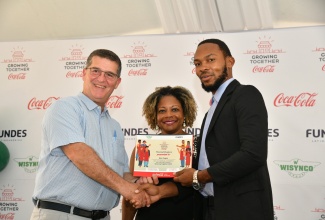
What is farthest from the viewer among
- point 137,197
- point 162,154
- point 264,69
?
point 264,69

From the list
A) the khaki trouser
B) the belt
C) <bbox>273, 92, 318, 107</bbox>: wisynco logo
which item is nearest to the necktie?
the belt

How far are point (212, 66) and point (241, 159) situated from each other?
79cm

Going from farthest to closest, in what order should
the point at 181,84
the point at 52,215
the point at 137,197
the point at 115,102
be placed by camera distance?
the point at 115,102 < the point at 181,84 < the point at 137,197 < the point at 52,215

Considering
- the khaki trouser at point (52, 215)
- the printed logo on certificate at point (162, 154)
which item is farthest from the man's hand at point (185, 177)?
the khaki trouser at point (52, 215)

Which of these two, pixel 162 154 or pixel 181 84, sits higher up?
pixel 181 84

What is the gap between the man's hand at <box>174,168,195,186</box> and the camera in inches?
115

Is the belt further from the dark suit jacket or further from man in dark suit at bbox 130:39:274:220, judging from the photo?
the dark suit jacket

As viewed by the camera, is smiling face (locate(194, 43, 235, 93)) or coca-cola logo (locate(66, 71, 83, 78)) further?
coca-cola logo (locate(66, 71, 83, 78))

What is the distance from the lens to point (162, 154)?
10.7ft

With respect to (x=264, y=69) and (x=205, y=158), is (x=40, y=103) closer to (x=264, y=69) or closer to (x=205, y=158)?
(x=264, y=69)

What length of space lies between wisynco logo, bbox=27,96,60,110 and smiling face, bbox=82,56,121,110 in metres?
2.47

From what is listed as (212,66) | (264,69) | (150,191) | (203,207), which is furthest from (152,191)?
(264,69)

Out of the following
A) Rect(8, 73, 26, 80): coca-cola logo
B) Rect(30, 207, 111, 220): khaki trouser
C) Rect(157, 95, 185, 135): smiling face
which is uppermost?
Rect(8, 73, 26, 80): coca-cola logo

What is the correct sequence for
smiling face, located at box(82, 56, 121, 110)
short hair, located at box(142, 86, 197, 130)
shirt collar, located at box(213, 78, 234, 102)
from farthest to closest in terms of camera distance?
short hair, located at box(142, 86, 197, 130) → smiling face, located at box(82, 56, 121, 110) → shirt collar, located at box(213, 78, 234, 102)
